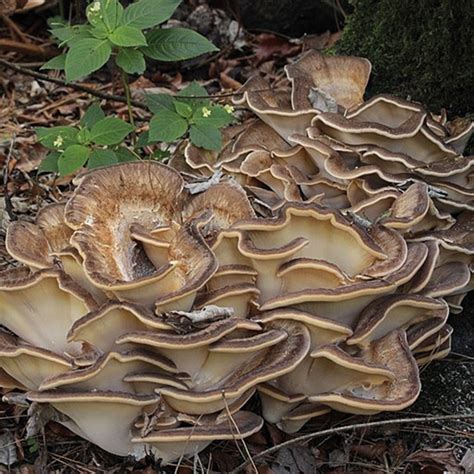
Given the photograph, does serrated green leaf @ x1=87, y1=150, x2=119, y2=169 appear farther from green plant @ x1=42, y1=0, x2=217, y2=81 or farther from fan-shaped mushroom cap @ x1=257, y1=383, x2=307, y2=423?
fan-shaped mushroom cap @ x1=257, y1=383, x2=307, y2=423

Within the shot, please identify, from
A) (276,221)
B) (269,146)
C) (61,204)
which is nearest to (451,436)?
(276,221)

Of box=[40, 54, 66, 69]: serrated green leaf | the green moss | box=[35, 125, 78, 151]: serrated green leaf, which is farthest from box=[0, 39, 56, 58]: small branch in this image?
the green moss

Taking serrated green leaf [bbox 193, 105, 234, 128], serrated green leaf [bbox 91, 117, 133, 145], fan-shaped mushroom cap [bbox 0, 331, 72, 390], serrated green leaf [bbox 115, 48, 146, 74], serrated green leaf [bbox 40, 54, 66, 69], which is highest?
serrated green leaf [bbox 115, 48, 146, 74]

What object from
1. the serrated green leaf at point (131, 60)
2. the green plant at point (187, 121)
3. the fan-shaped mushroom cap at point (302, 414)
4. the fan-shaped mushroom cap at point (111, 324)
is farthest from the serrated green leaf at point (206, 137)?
the fan-shaped mushroom cap at point (302, 414)

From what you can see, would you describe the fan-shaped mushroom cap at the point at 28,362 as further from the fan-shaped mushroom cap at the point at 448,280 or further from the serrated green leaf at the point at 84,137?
the fan-shaped mushroom cap at the point at 448,280

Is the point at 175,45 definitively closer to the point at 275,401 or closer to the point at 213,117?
→ the point at 213,117

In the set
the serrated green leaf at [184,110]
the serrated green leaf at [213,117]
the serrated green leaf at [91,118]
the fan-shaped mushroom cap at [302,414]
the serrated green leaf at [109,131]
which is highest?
the serrated green leaf at [213,117]

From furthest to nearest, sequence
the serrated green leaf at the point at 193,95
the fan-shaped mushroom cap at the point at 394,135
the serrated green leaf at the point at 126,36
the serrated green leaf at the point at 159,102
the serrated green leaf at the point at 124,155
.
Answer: the serrated green leaf at the point at 193,95, the serrated green leaf at the point at 124,155, the serrated green leaf at the point at 159,102, the serrated green leaf at the point at 126,36, the fan-shaped mushroom cap at the point at 394,135
